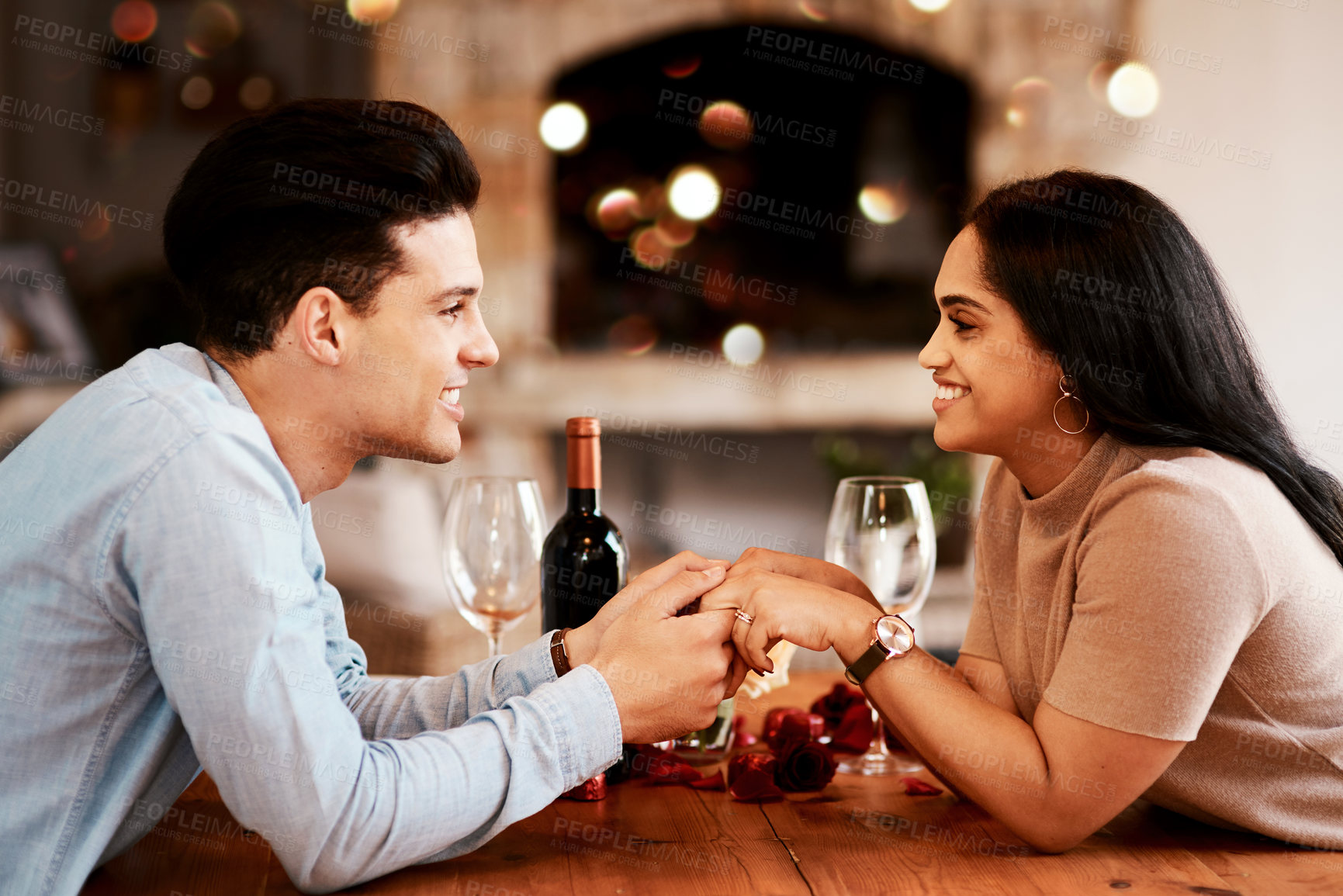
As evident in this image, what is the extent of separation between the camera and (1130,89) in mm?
3424

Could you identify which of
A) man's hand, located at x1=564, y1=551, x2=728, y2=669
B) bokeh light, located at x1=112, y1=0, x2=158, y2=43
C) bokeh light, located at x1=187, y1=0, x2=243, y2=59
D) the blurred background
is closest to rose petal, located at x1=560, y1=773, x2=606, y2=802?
man's hand, located at x1=564, y1=551, x2=728, y2=669

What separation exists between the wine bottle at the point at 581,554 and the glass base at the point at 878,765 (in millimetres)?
298

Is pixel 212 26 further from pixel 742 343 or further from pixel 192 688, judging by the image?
pixel 192 688

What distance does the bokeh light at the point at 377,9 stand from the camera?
11.0 feet

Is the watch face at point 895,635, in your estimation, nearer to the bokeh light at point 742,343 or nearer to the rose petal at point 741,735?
the rose petal at point 741,735

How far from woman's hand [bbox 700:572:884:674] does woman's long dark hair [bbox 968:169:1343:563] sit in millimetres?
317

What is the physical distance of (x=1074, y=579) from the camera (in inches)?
40.9

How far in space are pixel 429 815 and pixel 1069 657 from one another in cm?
55

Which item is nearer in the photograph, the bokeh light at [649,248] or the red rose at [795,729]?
the red rose at [795,729]

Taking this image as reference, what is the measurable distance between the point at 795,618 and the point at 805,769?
5.4 inches

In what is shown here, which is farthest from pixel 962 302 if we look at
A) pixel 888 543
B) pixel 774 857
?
pixel 774 857

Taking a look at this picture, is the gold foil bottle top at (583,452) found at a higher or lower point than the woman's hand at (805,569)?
higher

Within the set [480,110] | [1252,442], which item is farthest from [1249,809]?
[480,110]

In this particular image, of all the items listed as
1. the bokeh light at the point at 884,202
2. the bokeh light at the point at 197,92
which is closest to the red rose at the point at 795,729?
the bokeh light at the point at 884,202
